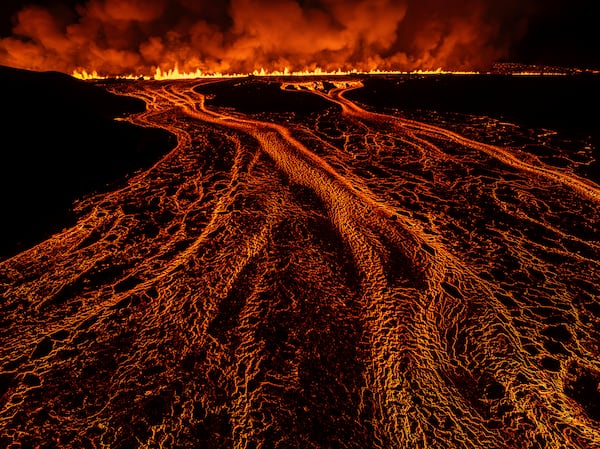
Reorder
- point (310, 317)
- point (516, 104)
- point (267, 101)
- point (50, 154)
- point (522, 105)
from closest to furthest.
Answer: point (310, 317) → point (50, 154) → point (522, 105) → point (516, 104) → point (267, 101)

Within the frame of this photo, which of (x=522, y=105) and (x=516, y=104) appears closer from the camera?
(x=522, y=105)

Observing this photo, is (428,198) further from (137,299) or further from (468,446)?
(137,299)

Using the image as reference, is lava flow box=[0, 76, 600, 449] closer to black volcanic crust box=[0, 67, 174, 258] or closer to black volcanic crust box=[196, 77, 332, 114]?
black volcanic crust box=[0, 67, 174, 258]

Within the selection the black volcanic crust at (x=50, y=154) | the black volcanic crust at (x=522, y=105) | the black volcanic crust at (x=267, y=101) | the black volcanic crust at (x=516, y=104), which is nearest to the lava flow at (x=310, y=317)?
Result: the black volcanic crust at (x=50, y=154)

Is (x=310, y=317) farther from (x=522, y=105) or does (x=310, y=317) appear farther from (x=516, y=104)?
(x=516, y=104)

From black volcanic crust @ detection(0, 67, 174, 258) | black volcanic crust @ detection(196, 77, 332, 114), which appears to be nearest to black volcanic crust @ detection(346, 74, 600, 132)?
black volcanic crust @ detection(196, 77, 332, 114)

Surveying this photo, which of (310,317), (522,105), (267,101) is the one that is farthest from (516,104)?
(310,317)
